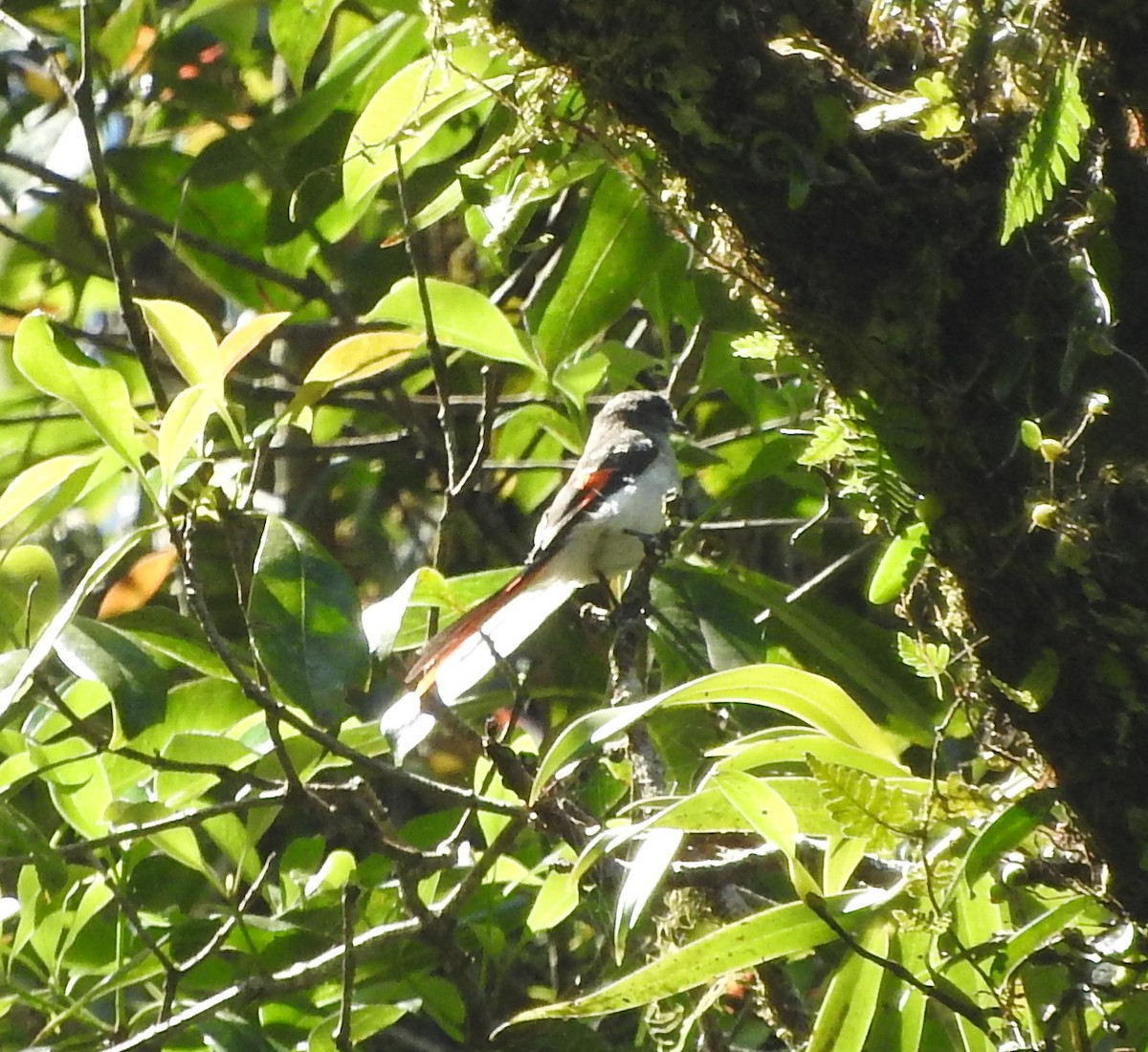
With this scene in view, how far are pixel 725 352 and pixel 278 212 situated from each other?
80cm

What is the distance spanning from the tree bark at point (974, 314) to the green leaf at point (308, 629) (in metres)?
0.70

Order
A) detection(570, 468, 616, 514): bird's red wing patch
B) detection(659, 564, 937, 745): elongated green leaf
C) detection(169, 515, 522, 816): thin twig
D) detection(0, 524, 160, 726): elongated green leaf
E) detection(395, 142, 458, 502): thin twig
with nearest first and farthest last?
detection(0, 524, 160, 726): elongated green leaf → detection(169, 515, 522, 816): thin twig → detection(395, 142, 458, 502): thin twig → detection(659, 564, 937, 745): elongated green leaf → detection(570, 468, 616, 514): bird's red wing patch

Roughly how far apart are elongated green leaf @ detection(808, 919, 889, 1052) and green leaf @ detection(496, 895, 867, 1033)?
3.5 inches

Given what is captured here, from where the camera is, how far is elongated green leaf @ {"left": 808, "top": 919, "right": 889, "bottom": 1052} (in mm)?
1312

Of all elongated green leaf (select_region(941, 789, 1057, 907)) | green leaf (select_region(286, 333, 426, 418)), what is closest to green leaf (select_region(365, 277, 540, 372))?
green leaf (select_region(286, 333, 426, 418))

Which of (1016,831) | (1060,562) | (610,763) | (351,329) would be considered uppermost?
(351,329)

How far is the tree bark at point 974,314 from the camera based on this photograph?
1075 millimetres

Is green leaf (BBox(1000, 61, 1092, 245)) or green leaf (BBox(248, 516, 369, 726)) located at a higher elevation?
green leaf (BBox(1000, 61, 1092, 245))

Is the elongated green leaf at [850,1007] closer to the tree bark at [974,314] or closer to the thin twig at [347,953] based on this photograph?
the tree bark at [974,314]

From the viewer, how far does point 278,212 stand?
2.43 metres

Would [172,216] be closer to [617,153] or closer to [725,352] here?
[725,352]

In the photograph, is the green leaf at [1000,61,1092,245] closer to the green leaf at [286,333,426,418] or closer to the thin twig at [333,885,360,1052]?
the green leaf at [286,333,426,418]

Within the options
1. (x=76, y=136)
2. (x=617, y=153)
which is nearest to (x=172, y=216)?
(x=76, y=136)

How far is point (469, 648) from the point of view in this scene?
187cm
